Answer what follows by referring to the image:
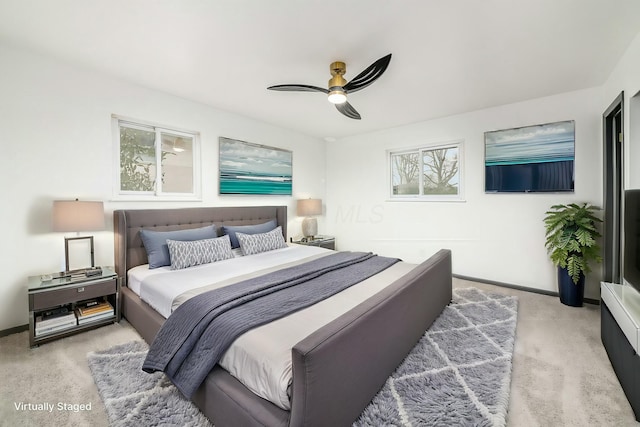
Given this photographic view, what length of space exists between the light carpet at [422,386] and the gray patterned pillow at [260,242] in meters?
1.45

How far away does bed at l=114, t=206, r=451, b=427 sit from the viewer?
1.17m

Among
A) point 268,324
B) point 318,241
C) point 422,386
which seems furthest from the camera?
point 318,241

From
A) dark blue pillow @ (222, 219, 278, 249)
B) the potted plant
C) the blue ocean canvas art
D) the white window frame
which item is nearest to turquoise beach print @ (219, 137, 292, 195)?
dark blue pillow @ (222, 219, 278, 249)

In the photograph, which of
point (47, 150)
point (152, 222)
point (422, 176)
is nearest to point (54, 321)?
point (152, 222)

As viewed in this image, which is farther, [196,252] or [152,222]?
[152,222]

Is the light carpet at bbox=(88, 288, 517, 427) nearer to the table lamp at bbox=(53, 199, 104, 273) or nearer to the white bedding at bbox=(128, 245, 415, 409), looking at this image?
the white bedding at bbox=(128, 245, 415, 409)

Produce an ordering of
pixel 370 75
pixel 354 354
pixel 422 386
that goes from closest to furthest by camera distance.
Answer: pixel 354 354, pixel 422 386, pixel 370 75

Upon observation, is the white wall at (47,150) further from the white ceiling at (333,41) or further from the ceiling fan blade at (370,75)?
the ceiling fan blade at (370,75)

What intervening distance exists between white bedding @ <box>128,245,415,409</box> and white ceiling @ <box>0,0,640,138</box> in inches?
77.0

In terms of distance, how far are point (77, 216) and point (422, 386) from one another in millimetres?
3098

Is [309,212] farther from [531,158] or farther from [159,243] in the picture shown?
[531,158]

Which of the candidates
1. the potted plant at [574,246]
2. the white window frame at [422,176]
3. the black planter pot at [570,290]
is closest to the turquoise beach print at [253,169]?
the white window frame at [422,176]

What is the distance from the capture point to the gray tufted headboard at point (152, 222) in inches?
113

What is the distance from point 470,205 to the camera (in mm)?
4031
